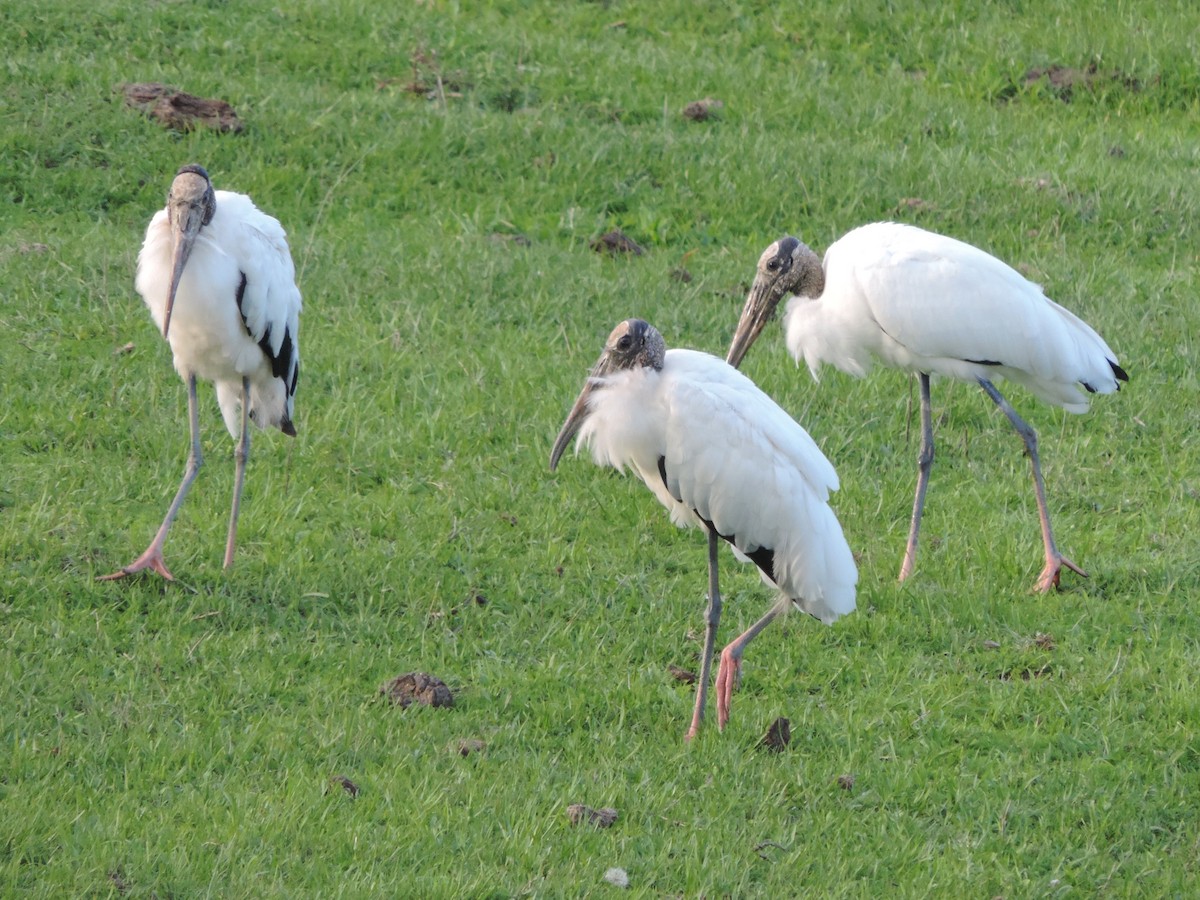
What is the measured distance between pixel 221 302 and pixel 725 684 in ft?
7.66

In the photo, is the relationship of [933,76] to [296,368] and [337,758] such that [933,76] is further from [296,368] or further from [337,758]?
[337,758]

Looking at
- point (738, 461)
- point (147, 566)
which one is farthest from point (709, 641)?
point (147, 566)

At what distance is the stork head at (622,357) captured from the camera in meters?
5.00

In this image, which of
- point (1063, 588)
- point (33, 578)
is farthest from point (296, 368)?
point (1063, 588)

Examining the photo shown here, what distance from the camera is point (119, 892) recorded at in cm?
381

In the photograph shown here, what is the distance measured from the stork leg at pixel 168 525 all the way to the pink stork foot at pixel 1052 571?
10.4 feet

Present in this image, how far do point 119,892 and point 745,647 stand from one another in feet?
7.43

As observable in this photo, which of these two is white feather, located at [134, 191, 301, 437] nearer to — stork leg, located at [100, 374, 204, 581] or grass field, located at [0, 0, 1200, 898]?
stork leg, located at [100, 374, 204, 581]

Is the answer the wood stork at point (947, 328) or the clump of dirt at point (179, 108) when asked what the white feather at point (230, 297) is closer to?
the wood stork at point (947, 328)

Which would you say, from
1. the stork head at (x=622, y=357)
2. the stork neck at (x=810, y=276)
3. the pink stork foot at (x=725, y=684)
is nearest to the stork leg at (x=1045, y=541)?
the stork neck at (x=810, y=276)

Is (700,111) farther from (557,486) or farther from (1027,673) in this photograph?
(1027,673)

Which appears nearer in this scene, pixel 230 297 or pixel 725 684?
pixel 725 684

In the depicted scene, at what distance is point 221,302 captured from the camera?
19.1ft

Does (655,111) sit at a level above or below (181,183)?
below
